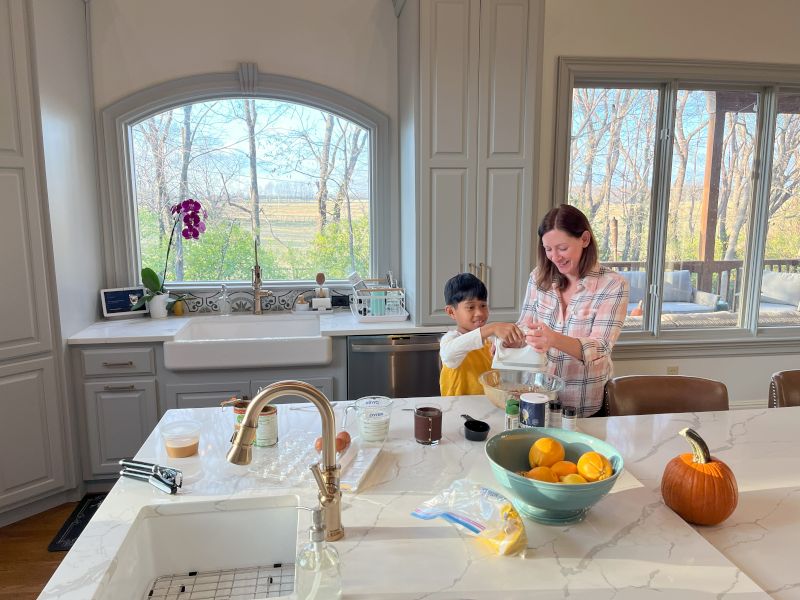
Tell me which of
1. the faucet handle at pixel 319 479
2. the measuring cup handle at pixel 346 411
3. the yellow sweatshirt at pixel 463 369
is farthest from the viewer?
the yellow sweatshirt at pixel 463 369

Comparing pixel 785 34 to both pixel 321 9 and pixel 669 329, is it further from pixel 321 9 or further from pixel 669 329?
pixel 321 9

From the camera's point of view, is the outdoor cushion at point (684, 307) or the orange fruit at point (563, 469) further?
the outdoor cushion at point (684, 307)

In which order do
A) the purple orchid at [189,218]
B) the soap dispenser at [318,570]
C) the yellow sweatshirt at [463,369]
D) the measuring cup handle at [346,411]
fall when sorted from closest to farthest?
the soap dispenser at [318,570] → the measuring cup handle at [346,411] → the yellow sweatshirt at [463,369] → the purple orchid at [189,218]

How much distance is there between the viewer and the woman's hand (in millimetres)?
1896

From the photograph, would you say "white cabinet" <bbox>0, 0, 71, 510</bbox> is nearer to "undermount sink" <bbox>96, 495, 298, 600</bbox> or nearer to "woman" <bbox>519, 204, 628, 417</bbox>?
"undermount sink" <bbox>96, 495, 298, 600</bbox>

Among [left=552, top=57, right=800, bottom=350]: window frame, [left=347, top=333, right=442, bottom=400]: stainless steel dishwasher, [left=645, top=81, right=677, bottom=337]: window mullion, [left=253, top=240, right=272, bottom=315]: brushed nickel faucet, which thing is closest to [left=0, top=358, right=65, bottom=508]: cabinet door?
[left=253, top=240, right=272, bottom=315]: brushed nickel faucet

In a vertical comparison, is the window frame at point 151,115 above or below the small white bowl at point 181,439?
above

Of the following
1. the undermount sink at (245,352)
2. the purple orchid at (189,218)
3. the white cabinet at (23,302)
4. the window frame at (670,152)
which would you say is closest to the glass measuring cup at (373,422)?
the undermount sink at (245,352)

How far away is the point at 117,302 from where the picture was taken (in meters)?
3.51

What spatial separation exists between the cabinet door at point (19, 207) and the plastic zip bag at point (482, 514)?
93.9 inches

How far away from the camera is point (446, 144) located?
127 inches

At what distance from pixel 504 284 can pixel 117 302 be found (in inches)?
89.1

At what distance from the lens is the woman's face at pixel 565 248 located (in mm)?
2080

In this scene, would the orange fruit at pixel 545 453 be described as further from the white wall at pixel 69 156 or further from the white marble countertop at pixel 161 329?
the white wall at pixel 69 156
